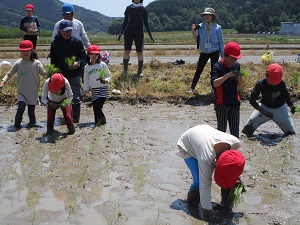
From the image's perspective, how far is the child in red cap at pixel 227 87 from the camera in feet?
20.9

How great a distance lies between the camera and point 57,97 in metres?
7.71

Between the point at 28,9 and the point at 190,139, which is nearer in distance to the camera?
the point at 190,139

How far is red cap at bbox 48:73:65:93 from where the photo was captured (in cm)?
746

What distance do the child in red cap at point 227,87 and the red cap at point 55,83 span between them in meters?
2.45

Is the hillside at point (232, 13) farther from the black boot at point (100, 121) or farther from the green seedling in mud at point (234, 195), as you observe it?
the green seedling in mud at point (234, 195)

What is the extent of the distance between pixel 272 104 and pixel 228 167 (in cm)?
379

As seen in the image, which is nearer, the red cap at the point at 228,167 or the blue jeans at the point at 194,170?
the red cap at the point at 228,167

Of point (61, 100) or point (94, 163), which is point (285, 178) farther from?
point (61, 100)

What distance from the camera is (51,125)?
7.68 m

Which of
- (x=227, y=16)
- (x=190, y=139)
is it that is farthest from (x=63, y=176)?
(x=227, y=16)

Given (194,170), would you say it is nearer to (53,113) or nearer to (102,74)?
(53,113)

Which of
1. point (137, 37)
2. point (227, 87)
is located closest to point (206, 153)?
point (227, 87)

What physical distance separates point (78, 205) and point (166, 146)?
239 cm

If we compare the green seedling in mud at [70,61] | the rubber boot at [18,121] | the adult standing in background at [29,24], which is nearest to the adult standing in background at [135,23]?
the adult standing in background at [29,24]
